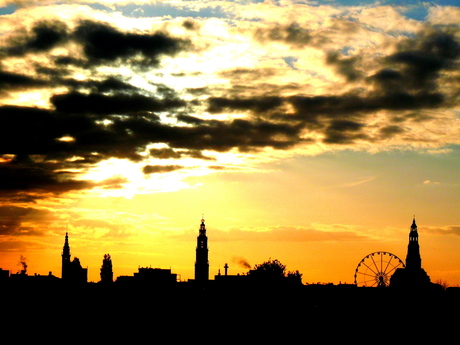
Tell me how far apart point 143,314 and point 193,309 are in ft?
24.5

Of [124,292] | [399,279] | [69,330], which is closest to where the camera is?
[69,330]

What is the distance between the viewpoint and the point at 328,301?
11938 cm

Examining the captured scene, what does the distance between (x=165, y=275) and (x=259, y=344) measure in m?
105

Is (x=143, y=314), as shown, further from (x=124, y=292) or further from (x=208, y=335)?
(x=124, y=292)

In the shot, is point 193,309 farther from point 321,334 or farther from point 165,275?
point 165,275

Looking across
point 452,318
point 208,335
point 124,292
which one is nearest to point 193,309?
point 208,335

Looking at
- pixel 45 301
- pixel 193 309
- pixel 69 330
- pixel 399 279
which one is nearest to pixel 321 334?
pixel 193 309

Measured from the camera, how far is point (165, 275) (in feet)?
617

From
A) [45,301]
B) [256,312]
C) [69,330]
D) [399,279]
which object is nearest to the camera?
[69,330]

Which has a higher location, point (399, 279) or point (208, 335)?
point (399, 279)

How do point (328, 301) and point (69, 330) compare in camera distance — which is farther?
point (328, 301)

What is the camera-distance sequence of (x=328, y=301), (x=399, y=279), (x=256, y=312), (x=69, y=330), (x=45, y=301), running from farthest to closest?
(x=399, y=279)
(x=328, y=301)
(x=45, y=301)
(x=256, y=312)
(x=69, y=330)

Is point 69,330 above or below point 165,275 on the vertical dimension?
below

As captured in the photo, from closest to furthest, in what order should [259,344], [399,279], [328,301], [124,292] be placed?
[259,344] → [328,301] → [124,292] → [399,279]
